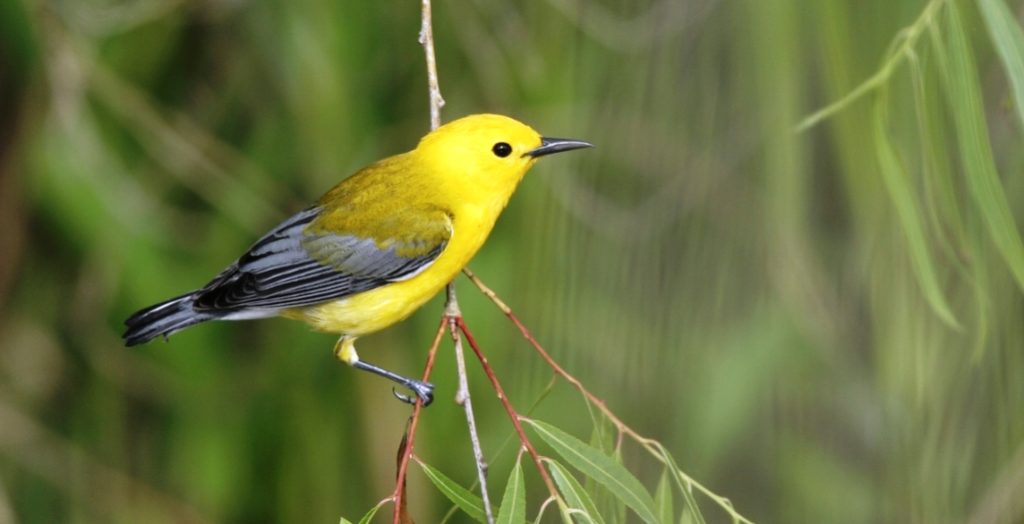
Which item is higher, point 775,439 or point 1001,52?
point 1001,52

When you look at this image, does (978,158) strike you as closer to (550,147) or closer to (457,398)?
(457,398)

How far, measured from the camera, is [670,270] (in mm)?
908

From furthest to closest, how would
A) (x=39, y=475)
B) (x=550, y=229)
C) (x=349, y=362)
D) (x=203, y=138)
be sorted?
(x=39, y=475) → (x=203, y=138) → (x=349, y=362) → (x=550, y=229)

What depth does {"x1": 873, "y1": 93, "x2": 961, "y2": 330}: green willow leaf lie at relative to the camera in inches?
35.5

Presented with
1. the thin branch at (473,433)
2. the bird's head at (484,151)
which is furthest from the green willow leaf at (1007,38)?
the bird's head at (484,151)

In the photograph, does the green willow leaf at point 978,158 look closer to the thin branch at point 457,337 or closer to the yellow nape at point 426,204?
the thin branch at point 457,337

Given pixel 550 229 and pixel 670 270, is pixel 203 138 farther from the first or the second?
pixel 670 270

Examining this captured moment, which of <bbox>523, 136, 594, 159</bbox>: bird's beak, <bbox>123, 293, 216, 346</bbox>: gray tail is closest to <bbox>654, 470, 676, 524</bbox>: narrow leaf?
<bbox>523, 136, 594, 159</bbox>: bird's beak

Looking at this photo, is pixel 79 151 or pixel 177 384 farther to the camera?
pixel 177 384

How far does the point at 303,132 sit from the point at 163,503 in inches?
28.0

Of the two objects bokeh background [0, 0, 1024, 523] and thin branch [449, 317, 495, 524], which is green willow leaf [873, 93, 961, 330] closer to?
bokeh background [0, 0, 1024, 523]

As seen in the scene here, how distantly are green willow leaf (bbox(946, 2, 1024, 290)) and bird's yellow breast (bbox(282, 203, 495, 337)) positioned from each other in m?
0.68

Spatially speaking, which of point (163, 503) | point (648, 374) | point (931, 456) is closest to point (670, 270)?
point (648, 374)

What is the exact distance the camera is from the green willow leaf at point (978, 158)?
0.86m
